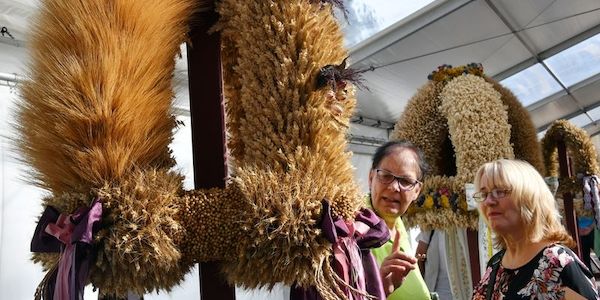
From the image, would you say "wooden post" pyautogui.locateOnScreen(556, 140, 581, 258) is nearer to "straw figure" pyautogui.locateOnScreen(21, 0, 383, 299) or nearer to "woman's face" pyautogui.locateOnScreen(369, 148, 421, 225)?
"woman's face" pyautogui.locateOnScreen(369, 148, 421, 225)

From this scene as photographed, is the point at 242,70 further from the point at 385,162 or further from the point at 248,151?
the point at 385,162

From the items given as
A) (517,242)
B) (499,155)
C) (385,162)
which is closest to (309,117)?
(385,162)

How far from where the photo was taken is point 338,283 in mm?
654

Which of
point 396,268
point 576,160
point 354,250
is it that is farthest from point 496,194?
point 576,160

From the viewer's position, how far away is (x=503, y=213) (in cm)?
123

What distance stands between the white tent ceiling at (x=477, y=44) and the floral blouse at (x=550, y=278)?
2.45 meters

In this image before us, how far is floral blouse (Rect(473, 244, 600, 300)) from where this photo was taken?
1091mm

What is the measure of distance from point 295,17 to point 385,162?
58cm

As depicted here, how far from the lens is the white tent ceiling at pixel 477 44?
3.97 metres

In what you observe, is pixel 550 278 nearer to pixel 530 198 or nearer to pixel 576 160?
pixel 530 198

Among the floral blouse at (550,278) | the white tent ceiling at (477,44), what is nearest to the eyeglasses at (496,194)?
the floral blouse at (550,278)

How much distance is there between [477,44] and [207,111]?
14.2ft

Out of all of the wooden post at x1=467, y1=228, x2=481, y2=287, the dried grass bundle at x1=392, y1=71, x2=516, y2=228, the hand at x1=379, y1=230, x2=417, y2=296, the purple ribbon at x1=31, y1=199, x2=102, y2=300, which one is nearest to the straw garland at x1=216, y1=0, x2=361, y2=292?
the purple ribbon at x1=31, y1=199, x2=102, y2=300

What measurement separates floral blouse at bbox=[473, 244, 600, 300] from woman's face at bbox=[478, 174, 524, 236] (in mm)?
82
